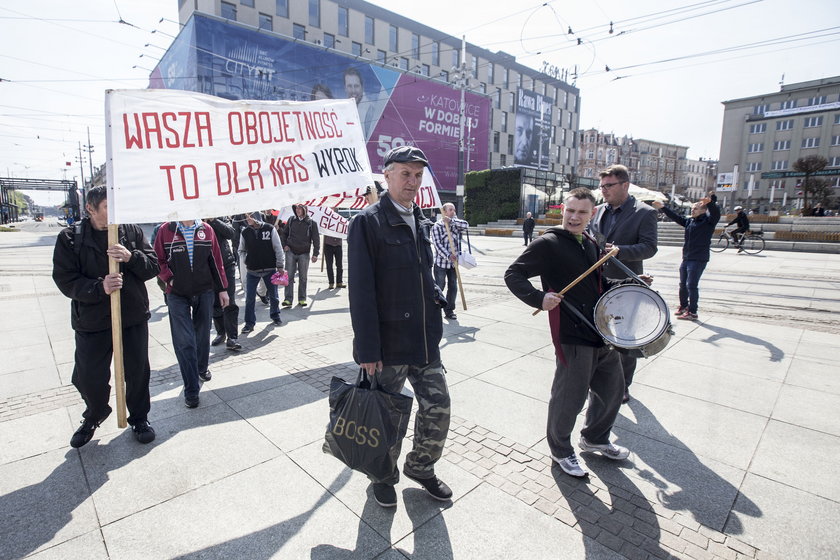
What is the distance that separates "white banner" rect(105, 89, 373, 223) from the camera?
10.5ft

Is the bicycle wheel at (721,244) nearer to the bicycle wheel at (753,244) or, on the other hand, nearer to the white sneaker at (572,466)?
the bicycle wheel at (753,244)

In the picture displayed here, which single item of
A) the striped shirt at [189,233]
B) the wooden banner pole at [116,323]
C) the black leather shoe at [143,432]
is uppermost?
the striped shirt at [189,233]

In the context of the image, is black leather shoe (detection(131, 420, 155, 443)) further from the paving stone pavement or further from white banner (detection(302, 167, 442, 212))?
white banner (detection(302, 167, 442, 212))

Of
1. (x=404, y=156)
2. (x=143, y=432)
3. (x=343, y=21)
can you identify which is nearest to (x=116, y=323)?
(x=143, y=432)

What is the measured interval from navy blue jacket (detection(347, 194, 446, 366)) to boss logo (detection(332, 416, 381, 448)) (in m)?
0.35

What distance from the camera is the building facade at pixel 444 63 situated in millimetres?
40094

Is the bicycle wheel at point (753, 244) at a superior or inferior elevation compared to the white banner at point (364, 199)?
inferior

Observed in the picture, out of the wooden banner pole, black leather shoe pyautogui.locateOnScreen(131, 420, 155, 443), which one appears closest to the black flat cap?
the wooden banner pole

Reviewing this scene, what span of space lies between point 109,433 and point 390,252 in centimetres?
294

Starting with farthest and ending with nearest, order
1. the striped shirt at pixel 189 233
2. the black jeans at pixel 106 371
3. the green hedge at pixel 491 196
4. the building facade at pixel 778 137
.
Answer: the building facade at pixel 778 137, the green hedge at pixel 491 196, the striped shirt at pixel 189 233, the black jeans at pixel 106 371

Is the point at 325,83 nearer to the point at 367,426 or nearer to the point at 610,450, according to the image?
the point at 610,450

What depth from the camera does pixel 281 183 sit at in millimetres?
4113

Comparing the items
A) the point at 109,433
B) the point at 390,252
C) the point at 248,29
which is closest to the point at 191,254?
the point at 109,433

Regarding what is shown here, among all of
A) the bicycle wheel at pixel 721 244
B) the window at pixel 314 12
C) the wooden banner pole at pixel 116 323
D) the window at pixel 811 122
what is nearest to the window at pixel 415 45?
the window at pixel 314 12
